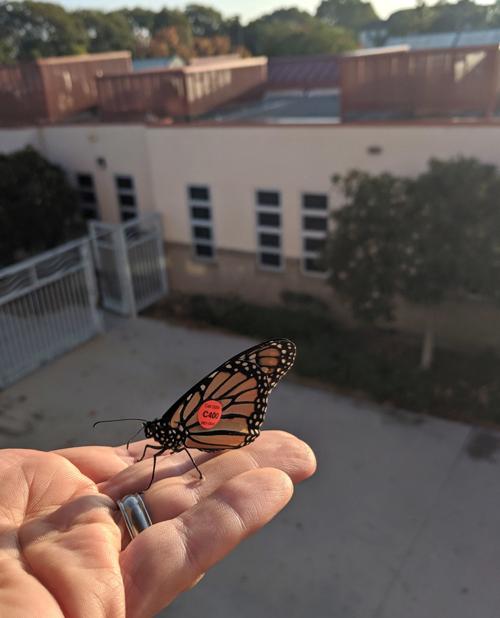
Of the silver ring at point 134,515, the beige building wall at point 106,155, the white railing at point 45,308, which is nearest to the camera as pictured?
the silver ring at point 134,515

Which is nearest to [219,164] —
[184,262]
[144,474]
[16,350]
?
[184,262]

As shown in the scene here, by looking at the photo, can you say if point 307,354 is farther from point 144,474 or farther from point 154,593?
point 154,593

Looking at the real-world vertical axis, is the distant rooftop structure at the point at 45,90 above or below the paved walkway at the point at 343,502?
above

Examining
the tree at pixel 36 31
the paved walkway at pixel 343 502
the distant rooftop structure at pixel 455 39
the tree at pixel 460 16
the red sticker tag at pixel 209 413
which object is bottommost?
the paved walkway at pixel 343 502

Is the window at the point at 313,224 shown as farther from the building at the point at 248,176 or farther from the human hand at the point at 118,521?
the human hand at the point at 118,521

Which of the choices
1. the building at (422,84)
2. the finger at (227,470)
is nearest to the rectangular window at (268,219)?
the building at (422,84)

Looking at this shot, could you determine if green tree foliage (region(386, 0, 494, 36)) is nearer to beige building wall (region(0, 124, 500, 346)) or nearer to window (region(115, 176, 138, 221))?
beige building wall (region(0, 124, 500, 346))

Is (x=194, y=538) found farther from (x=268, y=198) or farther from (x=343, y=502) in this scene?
(x=268, y=198)

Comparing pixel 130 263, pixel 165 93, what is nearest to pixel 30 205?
pixel 130 263
